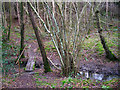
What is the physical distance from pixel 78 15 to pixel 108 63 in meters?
4.72

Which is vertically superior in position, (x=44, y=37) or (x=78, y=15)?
(x=78, y=15)

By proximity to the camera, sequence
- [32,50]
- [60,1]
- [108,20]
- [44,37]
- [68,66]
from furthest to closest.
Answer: [108,20] < [44,37] < [32,50] < [68,66] < [60,1]

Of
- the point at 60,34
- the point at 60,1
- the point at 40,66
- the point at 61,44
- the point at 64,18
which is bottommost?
the point at 40,66

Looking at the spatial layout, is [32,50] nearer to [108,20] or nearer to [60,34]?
[60,34]

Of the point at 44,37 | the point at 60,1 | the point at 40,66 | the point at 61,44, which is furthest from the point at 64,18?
the point at 44,37

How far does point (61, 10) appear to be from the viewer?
6617mm

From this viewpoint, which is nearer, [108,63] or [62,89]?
[62,89]

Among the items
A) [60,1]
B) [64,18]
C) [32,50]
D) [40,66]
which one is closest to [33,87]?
[64,18]

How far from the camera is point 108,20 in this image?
60.5 ft

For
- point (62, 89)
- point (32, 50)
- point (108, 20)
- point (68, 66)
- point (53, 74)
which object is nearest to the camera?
point (62, 89)

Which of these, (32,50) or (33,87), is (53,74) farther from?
(32,50)

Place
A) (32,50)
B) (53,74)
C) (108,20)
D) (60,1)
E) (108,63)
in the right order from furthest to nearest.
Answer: (108,20), (32,50), (108,63), (53,74), (60,1)

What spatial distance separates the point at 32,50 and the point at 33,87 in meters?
8.23

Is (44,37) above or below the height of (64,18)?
below
